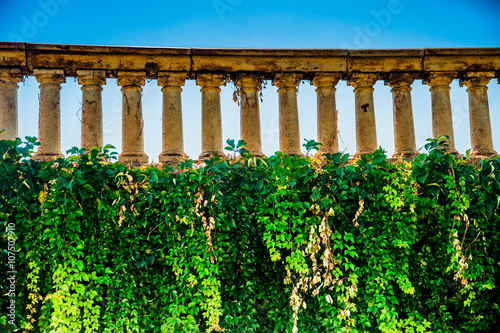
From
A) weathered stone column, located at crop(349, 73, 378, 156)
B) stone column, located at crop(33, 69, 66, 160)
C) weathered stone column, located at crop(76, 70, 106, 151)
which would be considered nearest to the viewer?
stone column, located at crop(33, 69, 66, 160)

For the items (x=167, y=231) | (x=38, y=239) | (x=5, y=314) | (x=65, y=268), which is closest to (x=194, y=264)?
(x=167, y=231)

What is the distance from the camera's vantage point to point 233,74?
21.6 m

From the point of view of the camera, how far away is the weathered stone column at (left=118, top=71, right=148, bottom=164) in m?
20.4

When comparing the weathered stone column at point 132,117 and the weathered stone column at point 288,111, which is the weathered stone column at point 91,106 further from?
the weathered stone column at point 288,111

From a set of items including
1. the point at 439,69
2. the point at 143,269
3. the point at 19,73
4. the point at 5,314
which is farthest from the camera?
the point at 439,69

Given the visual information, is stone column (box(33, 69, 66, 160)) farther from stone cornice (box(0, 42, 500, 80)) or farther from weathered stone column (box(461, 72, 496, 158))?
weathered stone column (box(461, 72, 496, 158))

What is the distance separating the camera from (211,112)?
21188 millimetres

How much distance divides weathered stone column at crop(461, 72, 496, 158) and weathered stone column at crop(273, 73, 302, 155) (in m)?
7.74

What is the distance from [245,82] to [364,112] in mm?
5369

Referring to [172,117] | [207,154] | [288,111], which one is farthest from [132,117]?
[288,111]

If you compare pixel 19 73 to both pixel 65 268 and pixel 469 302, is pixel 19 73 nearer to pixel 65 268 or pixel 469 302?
pixel 65 268

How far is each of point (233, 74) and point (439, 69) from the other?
30.0 feet

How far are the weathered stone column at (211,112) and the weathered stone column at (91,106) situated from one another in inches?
164

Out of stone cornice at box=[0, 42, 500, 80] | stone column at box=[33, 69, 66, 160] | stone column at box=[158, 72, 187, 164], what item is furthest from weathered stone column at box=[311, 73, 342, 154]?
stone column at box=[33, 69, 66, 160]
